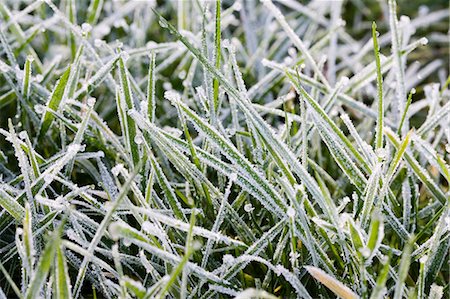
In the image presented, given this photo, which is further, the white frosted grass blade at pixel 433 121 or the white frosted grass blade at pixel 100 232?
the white frosted grass blade at pixel 433 121

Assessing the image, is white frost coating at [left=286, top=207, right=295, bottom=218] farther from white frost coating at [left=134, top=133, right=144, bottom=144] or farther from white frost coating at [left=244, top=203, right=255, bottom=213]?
white frost coating at [left=134, top=133, right=144, bottom=144]

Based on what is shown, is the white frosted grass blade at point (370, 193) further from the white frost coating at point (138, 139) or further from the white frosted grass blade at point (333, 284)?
the white frost coating at point (138, 139)

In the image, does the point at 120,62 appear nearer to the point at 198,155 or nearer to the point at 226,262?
the point at 198,155

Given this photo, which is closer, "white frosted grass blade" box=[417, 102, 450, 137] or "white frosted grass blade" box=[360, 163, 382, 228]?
"white frosted grass blade" box=[360, 163, 382, 228]

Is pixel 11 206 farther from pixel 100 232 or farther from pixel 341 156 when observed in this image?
pixel 341 156

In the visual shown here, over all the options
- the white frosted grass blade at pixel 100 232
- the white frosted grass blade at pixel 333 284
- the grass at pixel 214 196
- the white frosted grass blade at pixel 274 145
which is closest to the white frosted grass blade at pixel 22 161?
the grass at pixel 214 196

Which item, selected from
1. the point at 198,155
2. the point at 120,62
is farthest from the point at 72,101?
the point at 198,155

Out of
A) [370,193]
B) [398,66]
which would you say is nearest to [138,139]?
[370,193]

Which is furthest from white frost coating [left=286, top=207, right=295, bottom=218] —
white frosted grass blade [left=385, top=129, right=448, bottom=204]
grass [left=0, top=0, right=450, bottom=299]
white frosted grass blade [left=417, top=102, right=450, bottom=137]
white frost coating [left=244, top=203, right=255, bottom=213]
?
white frosted grass blade [left=417, top=102, right=450, bottom=137]
